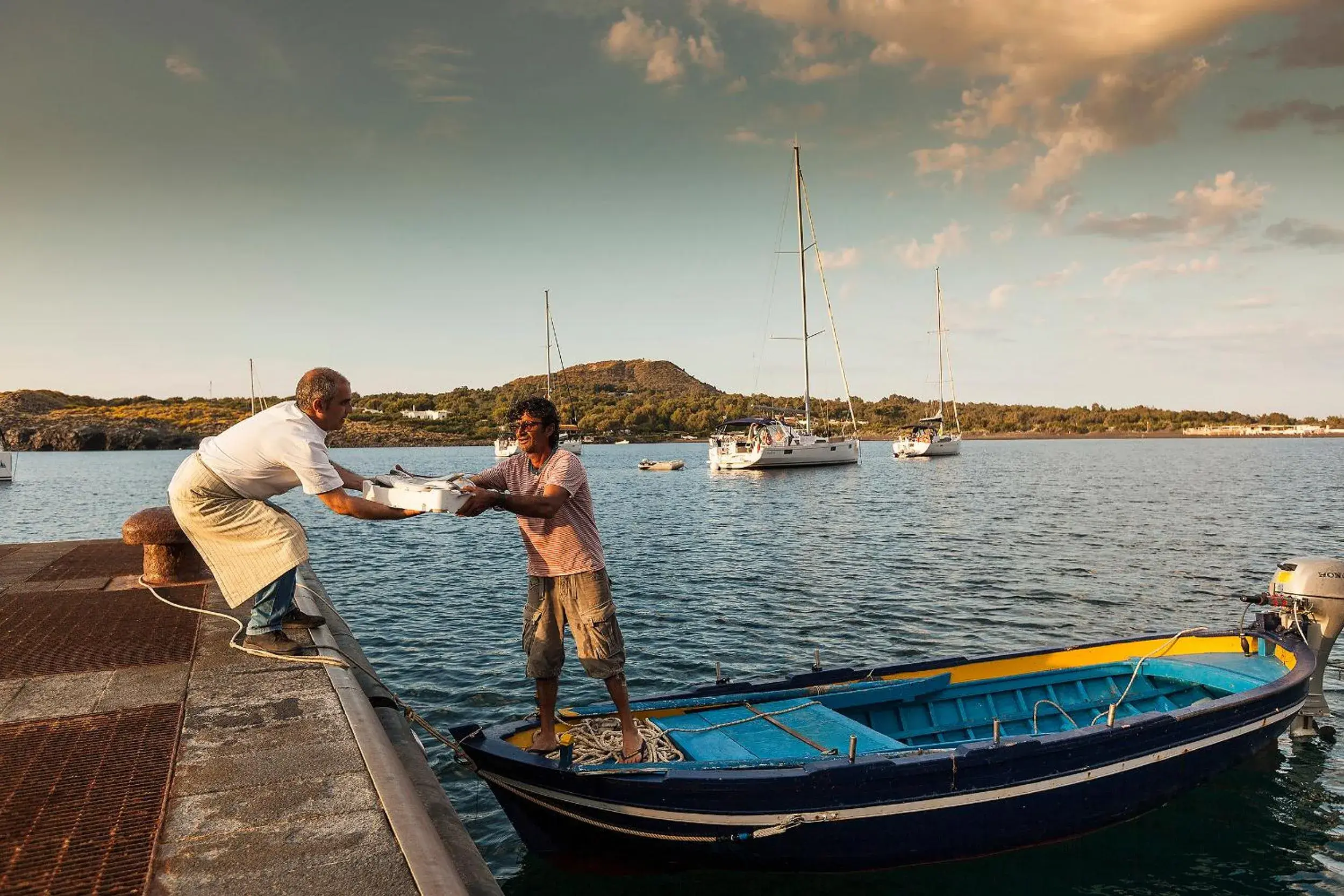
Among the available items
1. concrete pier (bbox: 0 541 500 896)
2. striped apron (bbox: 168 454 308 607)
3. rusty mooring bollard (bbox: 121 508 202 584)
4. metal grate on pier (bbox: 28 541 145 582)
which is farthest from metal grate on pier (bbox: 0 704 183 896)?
metal grate on pier (bbox: 28 541 145 582)

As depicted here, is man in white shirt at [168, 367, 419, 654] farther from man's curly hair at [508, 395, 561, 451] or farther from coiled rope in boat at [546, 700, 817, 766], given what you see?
coiled rope in boat at [546, 700, 817, 766]

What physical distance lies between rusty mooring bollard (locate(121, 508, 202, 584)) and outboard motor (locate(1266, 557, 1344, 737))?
13661 mm

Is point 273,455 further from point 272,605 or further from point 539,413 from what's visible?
point 539,413

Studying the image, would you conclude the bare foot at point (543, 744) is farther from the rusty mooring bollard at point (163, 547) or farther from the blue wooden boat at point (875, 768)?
the rusty mooring bollard at point (163, 547)

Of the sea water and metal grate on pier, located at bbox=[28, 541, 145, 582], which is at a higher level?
metal grate on pier, located at bbox=[28, 541, 145, 582]

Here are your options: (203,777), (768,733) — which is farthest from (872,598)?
(203,777)

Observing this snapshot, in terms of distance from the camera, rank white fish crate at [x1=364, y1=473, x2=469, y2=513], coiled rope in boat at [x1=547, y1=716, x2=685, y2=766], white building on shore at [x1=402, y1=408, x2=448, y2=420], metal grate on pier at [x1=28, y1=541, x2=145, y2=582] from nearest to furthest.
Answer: white fish crate at [x1=364, y1=473, x2=469, y2=513], coiled rope in boat at [x1=547, y1=716, x2=685, y2=766], metal grate on pier at [x1=28, y1=541, x2=145, y2=582], white building on shore at [x1=402, y1=408, x2=448, y2=420]

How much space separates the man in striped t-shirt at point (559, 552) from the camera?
5387mm

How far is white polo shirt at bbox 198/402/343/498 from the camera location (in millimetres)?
5363

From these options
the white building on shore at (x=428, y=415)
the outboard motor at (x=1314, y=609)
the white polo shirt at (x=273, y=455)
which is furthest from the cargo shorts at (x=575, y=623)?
the white building on shore at (x=428, y=415)

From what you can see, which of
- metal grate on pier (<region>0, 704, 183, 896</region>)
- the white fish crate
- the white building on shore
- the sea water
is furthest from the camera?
the white building on shore

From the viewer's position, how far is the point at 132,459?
117062 mm

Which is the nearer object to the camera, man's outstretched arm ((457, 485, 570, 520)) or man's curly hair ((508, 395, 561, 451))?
man's outstretched arm ((457, 485, 570, 520))

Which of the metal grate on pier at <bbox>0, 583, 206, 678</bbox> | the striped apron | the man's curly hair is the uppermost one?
the man's curly hair
